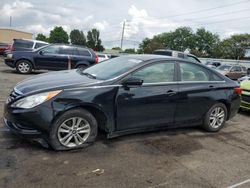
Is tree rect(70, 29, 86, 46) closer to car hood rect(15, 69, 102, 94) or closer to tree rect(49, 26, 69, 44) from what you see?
tree rect(49, 26, 69, 44)

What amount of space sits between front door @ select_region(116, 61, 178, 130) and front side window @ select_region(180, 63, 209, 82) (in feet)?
0.82

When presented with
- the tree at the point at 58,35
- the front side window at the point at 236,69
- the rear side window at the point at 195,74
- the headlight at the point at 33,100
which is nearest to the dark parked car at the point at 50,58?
the rear side window at the point at 195,74

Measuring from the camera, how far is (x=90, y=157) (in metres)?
4.34

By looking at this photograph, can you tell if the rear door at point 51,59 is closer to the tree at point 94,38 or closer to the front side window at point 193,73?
the front side window at point 193,73

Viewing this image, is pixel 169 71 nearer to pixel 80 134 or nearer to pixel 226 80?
pixel 226 80

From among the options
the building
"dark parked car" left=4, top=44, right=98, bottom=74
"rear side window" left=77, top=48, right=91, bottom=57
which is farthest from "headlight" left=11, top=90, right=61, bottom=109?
the building

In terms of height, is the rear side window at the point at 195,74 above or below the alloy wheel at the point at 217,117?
above

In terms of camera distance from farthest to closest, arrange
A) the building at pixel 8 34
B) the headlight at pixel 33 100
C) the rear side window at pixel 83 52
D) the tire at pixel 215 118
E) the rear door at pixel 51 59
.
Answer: the building at pixel 8 34
the rear side window at pixel 83 52
the rear door at pixel 51 59
the tire at pixel 215 118
the headlight at pixel 33 100

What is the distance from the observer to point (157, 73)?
537cm

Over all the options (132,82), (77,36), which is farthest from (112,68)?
(77,36)

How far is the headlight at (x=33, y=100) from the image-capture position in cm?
425

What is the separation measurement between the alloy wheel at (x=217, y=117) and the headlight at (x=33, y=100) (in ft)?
11.2

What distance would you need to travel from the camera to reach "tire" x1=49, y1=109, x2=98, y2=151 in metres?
4.36

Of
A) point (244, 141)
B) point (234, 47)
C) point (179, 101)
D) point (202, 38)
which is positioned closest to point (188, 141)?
point (179, 101)
